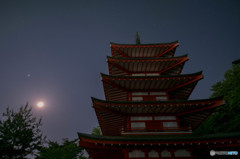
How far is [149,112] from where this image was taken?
12.1 meters

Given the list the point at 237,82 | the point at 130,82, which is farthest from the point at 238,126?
the point at 130,82

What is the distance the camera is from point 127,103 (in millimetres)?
10898

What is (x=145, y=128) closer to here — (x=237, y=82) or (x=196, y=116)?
(x=196, y=116)

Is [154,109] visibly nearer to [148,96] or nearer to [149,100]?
[149,100]

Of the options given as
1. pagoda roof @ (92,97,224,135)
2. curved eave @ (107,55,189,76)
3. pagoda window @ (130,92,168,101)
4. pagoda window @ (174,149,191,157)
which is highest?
curved eave @ (107,55,189,76)

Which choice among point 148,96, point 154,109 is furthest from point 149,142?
point 148,96

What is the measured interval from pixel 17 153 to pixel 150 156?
67.6 ft

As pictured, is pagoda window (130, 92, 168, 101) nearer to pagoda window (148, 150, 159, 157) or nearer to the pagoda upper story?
the pagoda upper story

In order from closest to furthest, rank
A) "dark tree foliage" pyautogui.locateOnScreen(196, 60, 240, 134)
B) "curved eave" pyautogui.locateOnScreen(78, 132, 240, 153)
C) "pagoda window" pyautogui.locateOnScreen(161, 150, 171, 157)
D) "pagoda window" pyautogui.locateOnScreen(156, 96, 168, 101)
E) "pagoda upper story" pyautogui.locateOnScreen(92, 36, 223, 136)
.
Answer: "curved eave" pyautogui.locateOnScreen(78, 132, 240, 153)
"pagoda window" pyautogui.locateOnScreen(161, 150, 171, 157)
"pagoda upper story" pyautogui.locateOnScreen(92, 36, 223, 136)
"pagoda window" pyautogui.locateOnScreen(156, 96, 168, 101)
"dark tree foliage" pyautogui.locateOnScreen(196, 60, 240, 134)

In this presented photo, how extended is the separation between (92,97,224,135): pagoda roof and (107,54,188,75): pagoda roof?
5325 mm

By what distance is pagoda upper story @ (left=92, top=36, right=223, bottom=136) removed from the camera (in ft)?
36.1

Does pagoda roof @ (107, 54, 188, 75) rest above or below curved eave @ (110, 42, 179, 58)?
below

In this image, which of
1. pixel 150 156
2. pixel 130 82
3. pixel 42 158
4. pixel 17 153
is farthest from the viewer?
pixel 17 153

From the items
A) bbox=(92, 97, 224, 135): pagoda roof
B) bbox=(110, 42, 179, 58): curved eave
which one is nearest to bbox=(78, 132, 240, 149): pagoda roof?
bbox=(92, 97, 224, 135): pagoda roof
